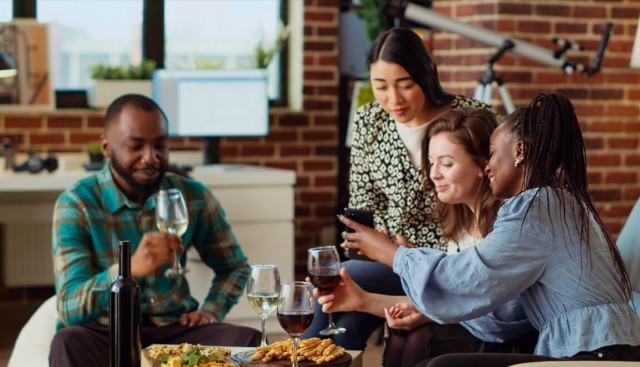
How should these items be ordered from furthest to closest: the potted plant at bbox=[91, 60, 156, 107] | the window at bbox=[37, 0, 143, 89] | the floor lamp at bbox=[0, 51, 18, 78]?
1. the window at bbox=[37, 0, 143, 89]
2. the potted plant at bbox=[91, 60, 156, 107]
3. the floor lamp at bbox=[0, 51, 18, 78]

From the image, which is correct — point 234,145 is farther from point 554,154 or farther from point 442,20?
point 554,154

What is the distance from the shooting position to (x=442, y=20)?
4.67m

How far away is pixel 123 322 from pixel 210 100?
2.93m

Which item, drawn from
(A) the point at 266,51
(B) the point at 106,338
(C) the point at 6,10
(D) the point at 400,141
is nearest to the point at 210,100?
(A) the point at 266,51

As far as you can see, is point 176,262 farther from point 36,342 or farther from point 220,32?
point 220,32

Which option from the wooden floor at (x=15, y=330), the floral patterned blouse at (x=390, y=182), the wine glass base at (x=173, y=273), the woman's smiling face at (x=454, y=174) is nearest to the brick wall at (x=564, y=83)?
the wooden floor at (x=15, y=330)

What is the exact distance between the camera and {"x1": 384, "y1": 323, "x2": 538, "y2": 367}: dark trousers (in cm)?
285

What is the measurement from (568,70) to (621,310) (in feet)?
7.64

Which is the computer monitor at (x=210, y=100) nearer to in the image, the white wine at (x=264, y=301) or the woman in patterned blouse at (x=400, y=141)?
the woman in patterned blouse at (x=400, y=141)

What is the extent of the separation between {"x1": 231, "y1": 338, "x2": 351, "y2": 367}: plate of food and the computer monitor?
2.79 m

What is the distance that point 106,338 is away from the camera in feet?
9.83

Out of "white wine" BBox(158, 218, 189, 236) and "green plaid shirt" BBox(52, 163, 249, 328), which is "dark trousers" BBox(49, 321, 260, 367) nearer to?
"green plaid shirt" BBox(52, 163, 249, 328)

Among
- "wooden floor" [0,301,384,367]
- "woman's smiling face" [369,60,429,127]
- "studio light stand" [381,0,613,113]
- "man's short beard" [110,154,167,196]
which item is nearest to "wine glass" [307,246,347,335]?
"man's short beard" [110,154,167,196]

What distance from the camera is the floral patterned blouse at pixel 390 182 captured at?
132 inches
